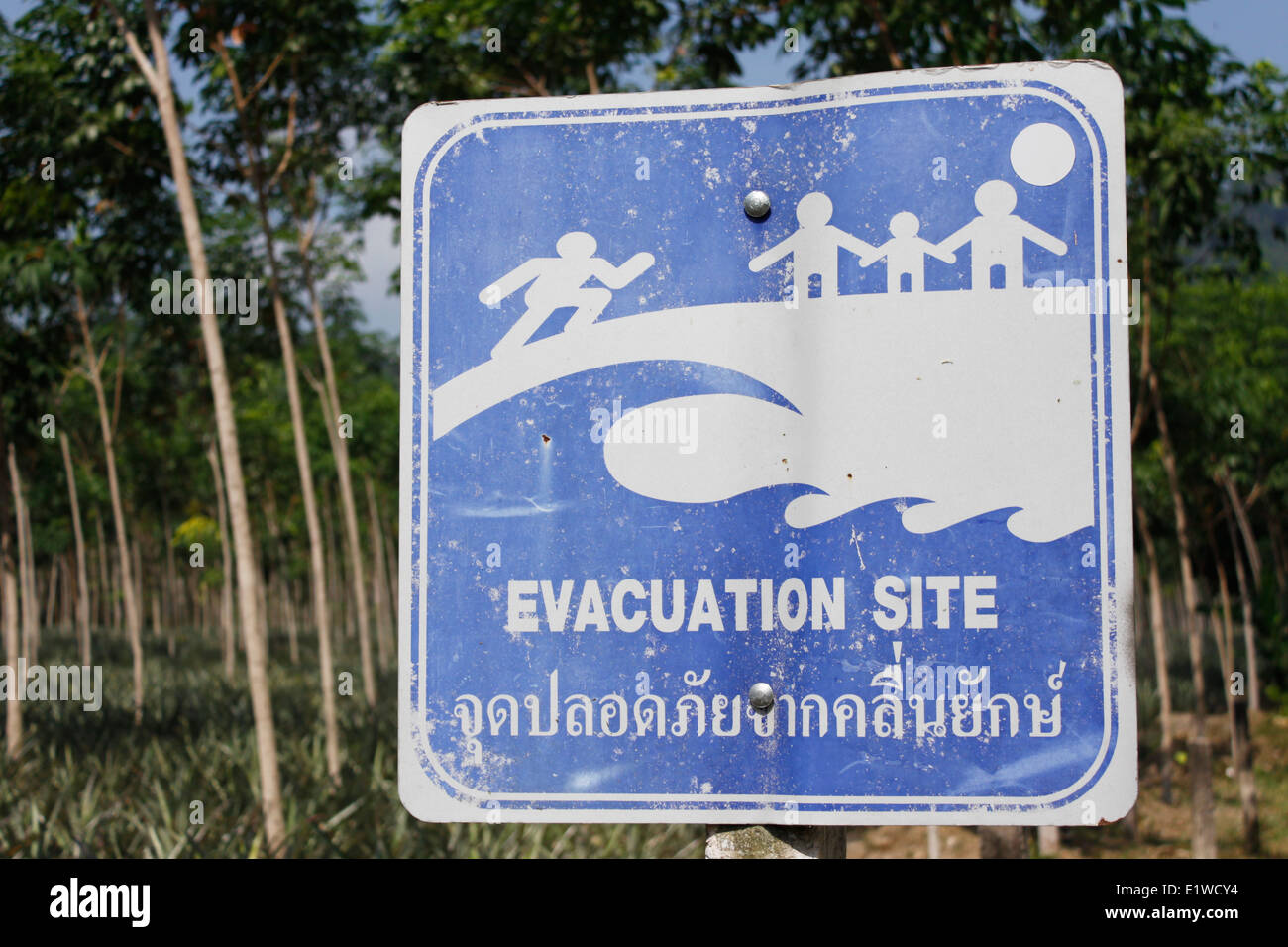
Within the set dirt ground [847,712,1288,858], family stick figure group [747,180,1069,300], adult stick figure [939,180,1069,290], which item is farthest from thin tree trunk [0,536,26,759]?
adult stick figure [939,180,1069,290]

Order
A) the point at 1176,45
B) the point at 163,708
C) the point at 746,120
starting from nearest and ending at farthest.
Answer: the point at 746,120 < the point at 1176,45 < the point at 163,708

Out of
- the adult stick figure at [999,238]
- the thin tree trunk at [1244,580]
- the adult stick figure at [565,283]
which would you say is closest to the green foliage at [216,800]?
the adult stick figure at [565,283]

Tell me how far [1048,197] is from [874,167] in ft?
0.74

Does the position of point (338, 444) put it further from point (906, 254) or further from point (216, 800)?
point (906, 254)

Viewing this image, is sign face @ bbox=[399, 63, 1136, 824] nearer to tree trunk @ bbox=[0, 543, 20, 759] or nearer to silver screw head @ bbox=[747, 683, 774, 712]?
silver screw head @ bbox=[747, 683, 774, 712]

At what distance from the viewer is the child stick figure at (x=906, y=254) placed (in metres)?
1.46

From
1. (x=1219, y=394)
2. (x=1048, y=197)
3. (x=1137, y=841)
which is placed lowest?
(x=1137, y=841)

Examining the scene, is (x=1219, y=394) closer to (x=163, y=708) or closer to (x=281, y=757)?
(x=281, y=757)

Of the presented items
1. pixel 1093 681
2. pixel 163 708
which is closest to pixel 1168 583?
pixel 163 708

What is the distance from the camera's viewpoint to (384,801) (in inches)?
310

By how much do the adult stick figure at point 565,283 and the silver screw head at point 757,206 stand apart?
0.15 metres

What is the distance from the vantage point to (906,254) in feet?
4.78

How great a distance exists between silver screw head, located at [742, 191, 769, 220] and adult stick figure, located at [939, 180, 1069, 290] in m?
0.25

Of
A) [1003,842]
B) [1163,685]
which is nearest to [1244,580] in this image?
[1163,685]
